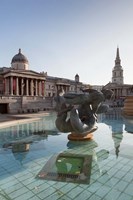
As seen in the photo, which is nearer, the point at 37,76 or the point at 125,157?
the point at 125,157

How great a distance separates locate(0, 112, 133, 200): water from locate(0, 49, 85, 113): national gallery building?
29.7m

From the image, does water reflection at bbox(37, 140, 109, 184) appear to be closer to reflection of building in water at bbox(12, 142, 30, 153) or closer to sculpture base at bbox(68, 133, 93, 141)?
sculpture base at bbox(68, 133, 93, 141)

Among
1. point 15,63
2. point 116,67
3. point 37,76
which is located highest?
point 116,67

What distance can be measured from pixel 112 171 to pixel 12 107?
118 feet

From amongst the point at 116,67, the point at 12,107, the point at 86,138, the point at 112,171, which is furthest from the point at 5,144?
the point at 116,67

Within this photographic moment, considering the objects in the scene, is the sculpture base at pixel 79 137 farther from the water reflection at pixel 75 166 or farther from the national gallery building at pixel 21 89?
the national gallery building at pixel 21 89

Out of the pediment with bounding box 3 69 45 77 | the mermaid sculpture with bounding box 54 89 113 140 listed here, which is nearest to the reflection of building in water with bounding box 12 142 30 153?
the mermaid sculpture with bounding box 54 89 113 140

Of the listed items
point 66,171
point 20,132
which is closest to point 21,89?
point 20,132

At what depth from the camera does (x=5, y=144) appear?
39.2 feet

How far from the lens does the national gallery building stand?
132ft

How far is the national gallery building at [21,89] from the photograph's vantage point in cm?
4034

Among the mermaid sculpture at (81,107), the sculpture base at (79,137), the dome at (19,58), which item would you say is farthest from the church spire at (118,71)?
the sculpture base at (79,137)

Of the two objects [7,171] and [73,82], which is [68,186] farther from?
[73,82]

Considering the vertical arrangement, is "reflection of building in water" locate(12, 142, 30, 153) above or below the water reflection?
above
